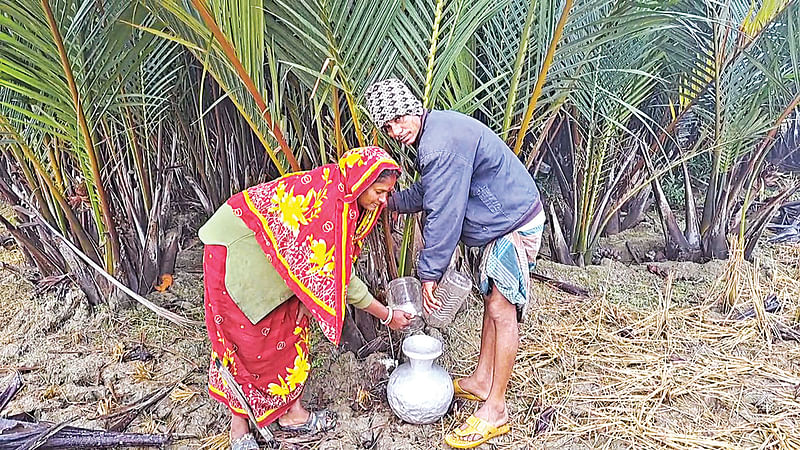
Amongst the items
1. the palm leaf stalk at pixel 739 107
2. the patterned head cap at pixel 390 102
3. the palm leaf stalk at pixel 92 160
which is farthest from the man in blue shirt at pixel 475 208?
the palm leaf stalk at pixel 739 107

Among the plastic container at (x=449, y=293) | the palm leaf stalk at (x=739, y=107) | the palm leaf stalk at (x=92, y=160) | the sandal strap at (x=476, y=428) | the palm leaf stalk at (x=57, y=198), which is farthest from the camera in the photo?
the palm leaf stalk at (x=739, y=107)

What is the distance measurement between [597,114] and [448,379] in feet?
4.17

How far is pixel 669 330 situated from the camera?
8.14 ft

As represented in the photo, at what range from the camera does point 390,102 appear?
1608 mm

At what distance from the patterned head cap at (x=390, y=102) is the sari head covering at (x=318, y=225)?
9cm

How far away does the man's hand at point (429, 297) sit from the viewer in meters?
1.74

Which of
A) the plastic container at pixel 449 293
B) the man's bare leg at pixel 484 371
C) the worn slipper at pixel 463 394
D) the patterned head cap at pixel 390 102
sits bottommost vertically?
the worn slipper at pixel 463 394

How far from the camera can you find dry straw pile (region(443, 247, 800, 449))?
195 cm

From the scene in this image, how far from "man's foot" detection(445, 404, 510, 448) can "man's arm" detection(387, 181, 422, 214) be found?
2.03ft

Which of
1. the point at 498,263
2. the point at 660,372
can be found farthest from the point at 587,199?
the point at 498,263

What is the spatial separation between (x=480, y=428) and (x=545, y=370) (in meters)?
0.45

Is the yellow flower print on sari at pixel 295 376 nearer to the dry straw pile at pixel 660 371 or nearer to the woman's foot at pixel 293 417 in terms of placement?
the woman's foot at pixel 293 417

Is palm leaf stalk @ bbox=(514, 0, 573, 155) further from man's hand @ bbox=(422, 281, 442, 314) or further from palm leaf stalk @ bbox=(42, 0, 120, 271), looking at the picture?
palm leaf stalk @ bbox=(42, 0, 120, 271)

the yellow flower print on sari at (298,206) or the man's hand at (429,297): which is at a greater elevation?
the yellow flower print on sari at (298,206)
